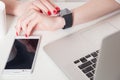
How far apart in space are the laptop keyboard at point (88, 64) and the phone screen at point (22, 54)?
0.15 metres

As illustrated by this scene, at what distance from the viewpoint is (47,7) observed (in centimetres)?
97

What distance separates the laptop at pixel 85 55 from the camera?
545 mm

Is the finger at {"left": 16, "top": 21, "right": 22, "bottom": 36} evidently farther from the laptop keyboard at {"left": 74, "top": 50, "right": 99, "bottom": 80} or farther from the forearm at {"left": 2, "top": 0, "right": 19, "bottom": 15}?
the laptop keyboard at {"left": 74, "top": 50, "right": 99, "bottom": 80}

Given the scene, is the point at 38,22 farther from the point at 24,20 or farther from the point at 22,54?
the point at 22,54

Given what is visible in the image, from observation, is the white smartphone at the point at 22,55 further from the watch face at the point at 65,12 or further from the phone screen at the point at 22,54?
the watch face at the point at 65,12

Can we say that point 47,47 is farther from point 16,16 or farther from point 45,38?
point 16,16

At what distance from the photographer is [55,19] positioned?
953mm

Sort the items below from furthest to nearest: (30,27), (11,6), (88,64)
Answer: (11,6) < (30,27) < (88,64)

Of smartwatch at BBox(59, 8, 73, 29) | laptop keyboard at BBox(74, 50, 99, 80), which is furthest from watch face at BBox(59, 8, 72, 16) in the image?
laptop keyboard at BBox(74, 50, 99, 80)

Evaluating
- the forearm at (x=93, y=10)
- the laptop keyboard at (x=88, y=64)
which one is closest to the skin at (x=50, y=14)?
the forearm at (x=93, y=10)

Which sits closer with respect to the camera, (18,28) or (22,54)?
(22,54)

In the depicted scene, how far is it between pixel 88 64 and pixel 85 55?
48 mm

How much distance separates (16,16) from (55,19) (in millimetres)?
171

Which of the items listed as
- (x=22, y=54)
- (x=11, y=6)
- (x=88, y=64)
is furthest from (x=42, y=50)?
(x=11, y=6)
